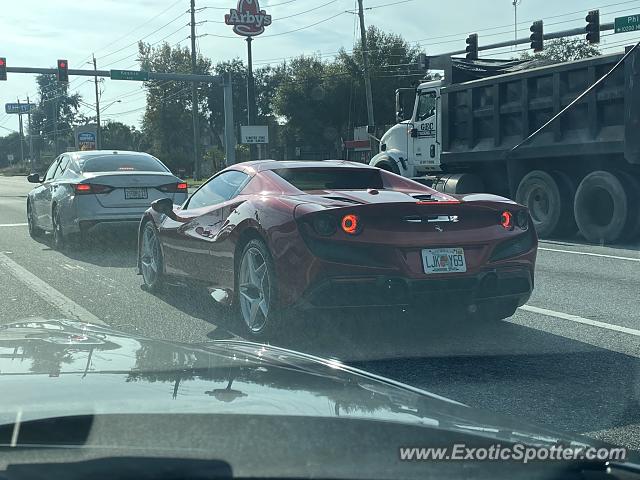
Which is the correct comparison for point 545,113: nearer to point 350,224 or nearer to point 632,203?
point 632,203

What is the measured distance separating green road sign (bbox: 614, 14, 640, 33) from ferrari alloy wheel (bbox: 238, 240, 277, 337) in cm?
1911

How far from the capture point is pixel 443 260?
5.75 metres

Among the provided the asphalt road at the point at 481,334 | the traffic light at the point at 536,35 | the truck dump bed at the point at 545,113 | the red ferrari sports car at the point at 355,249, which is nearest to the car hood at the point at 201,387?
the asphalt road at the point at 481,334

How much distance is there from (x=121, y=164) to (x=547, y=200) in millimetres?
6758

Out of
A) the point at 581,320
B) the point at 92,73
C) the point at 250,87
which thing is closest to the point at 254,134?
the point at 250,87

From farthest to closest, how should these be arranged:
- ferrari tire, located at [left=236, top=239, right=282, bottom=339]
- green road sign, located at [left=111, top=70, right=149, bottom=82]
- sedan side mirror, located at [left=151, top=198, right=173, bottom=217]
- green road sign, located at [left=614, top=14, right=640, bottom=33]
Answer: green road sign, located at [left=111, top=70, right=149, bottom=82]
green road sign, located at [left=614, top=14, right=640, bottom=33]
sedan side mirror, located at [left=151, top=198, right=173, bottom=217]
ferrari tire, located at [left=236, top=239, right=282, bottom=339]

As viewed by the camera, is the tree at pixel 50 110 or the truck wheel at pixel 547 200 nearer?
the truck wheel at pixel 547 200

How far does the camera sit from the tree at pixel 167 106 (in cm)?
8094

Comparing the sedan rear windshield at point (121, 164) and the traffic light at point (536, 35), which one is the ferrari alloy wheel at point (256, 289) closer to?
the sedan rear windshield at point (121, 164)

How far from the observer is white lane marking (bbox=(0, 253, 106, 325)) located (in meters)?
7.02

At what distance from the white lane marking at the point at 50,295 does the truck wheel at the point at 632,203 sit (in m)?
8.28

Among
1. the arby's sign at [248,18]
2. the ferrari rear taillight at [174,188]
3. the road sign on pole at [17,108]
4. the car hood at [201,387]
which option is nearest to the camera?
the car hood at [201,387]

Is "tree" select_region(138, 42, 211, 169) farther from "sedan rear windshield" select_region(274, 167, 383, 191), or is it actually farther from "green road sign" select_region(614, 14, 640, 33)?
"sedan rear windshield" select_region(274, 167, 383, 191)

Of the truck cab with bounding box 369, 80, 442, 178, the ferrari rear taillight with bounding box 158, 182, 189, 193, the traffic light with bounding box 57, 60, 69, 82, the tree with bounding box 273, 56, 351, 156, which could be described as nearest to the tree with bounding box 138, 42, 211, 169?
the tree with bounding box 273, 56, 351, 156
